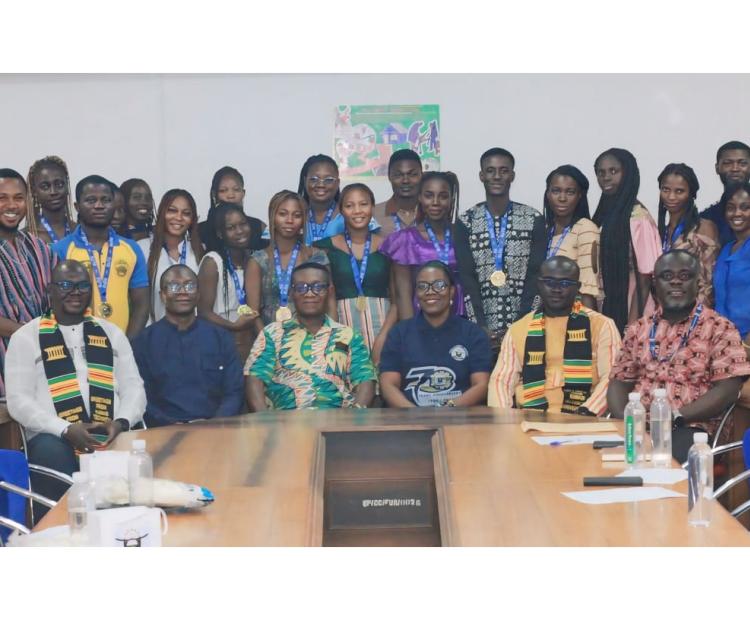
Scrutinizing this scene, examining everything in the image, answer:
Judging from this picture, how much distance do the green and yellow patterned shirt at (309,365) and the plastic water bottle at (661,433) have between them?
6.38ft

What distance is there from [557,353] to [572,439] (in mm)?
1340

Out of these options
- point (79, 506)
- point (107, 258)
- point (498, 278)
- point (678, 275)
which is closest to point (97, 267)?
point (107, 258)

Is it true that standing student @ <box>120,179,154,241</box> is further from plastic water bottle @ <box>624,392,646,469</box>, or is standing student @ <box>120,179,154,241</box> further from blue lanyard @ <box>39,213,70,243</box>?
plastic water bottle @ <box>624,392,646,469</box>

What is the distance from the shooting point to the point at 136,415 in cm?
527

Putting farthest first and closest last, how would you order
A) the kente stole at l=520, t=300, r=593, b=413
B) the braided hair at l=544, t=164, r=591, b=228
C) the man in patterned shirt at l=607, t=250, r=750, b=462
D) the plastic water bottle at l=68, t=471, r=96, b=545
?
the braided hair at l=544, t=164, r=591, b=228
the kente stole at l=520, t=300, r=593, b=413
the man in patterned shirt at l=607, t=250, r=750, b=462
the plastic water bottle at l=68, t=471, r=96, b=545

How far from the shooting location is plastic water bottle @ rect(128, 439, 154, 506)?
3172mm

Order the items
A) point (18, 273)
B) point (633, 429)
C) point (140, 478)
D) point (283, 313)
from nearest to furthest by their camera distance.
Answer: point (140, 478) < point (633, 429) < point (18, 273) < point (283, 313)

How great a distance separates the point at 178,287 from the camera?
573cm

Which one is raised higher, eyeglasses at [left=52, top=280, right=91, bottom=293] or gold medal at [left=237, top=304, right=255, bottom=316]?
eyeglasses at [left=52, top=280, right=91, bottom=293]

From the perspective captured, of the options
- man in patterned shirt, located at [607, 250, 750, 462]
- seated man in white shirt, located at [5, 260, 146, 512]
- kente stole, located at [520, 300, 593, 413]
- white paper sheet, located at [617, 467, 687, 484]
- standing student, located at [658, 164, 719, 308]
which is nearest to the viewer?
white paper sheet, located at [617, 467, 687, 484]

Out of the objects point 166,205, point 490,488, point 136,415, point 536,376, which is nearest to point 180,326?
point 136,415

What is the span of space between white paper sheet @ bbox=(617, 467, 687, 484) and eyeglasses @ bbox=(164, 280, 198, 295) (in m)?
2.74

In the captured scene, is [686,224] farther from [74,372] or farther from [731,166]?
[74,372]

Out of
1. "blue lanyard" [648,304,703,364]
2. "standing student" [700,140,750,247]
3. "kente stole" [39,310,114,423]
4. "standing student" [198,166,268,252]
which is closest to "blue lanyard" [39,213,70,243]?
"standing student" [198,166,268,252]
